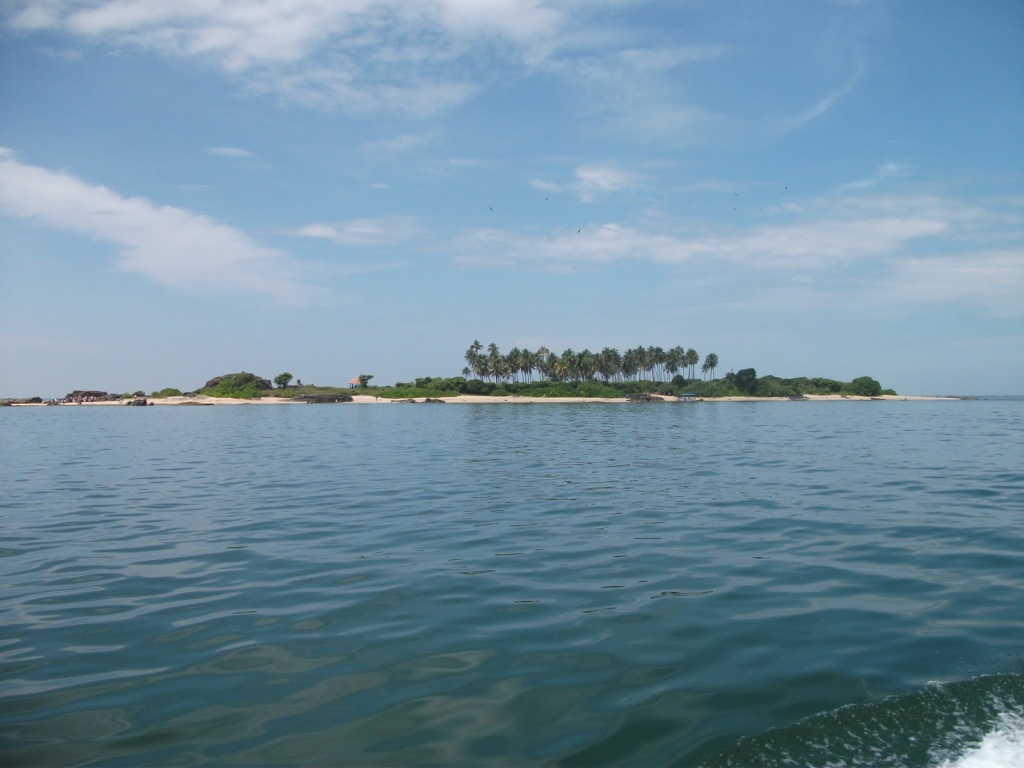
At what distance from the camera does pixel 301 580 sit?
1066cm

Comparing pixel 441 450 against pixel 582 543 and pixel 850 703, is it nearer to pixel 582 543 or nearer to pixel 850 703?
pixel 582 543

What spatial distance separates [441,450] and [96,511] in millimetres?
17837

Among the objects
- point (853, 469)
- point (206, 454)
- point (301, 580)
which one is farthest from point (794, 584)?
point (206, 454)

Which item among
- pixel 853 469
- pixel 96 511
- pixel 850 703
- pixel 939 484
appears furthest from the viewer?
pixel 853 469

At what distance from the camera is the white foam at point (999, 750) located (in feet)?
17.3

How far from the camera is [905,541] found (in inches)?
504

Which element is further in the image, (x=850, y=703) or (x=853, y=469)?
(x=853, y=469)

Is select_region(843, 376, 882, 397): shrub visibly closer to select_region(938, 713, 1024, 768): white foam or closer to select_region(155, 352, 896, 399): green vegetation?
select_region(155, 352, 896, 399): green vegetation

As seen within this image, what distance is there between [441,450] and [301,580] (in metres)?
22.9

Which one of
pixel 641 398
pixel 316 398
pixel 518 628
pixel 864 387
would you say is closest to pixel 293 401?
pixel 316 398

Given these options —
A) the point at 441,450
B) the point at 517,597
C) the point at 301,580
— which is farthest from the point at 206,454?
the point at 517,597

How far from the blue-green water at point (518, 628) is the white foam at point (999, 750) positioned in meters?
0.02

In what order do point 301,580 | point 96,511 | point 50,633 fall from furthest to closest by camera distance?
1. point 96,511
2. point 301,580
3. point 50,633

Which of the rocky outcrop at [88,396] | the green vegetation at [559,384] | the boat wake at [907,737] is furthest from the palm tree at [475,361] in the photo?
the boat wake at [907,737]
